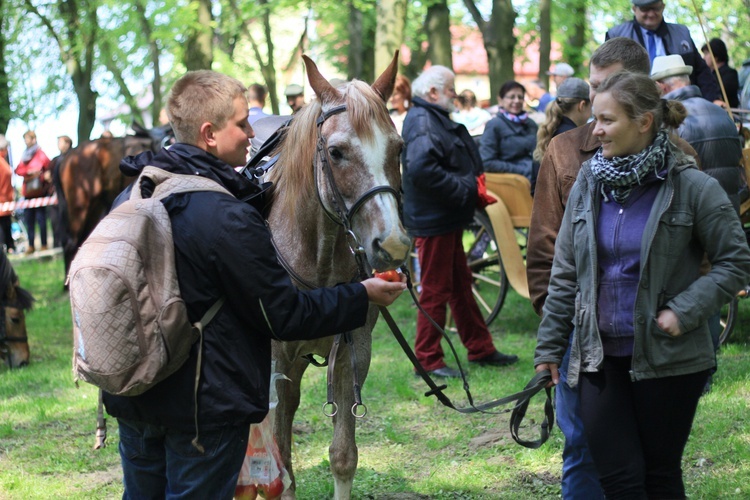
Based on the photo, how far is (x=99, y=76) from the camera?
109 feet

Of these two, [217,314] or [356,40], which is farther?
[356,40]

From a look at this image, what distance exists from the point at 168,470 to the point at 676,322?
1.62m

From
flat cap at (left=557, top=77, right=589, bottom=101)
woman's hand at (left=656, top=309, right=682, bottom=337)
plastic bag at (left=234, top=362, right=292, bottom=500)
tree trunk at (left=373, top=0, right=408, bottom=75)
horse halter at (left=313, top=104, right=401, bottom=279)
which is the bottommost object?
plastic bag at (left=234, top=362, right=292, bottom=500)

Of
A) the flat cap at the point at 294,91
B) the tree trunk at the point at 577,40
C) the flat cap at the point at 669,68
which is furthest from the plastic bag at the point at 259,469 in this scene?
the tree trunk at the point at 577,40

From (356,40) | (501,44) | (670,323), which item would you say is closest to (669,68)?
(670,323)

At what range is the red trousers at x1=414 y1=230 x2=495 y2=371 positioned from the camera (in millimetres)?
7227

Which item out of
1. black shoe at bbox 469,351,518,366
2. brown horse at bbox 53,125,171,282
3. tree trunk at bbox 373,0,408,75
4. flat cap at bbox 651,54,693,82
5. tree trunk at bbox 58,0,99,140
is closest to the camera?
flat cap at bbox 651,54,693,82

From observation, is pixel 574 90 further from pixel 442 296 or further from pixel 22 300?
pixel 22 300

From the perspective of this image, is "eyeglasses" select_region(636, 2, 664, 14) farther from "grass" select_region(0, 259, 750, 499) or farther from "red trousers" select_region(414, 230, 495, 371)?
"grass" select_region(0, 259, 750, 499)

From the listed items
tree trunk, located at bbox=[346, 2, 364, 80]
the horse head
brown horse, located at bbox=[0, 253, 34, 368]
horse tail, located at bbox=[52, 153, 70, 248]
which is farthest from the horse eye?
tree trunk, located at bbox=[346, 2, 364, 80]

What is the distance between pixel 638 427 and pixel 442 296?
4.19 metres

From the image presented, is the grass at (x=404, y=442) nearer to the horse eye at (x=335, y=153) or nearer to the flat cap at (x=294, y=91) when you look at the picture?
the horse eye at (x=335, y=153)

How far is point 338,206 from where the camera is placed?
3.61 meters

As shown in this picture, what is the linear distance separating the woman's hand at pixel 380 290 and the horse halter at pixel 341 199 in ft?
1.61
